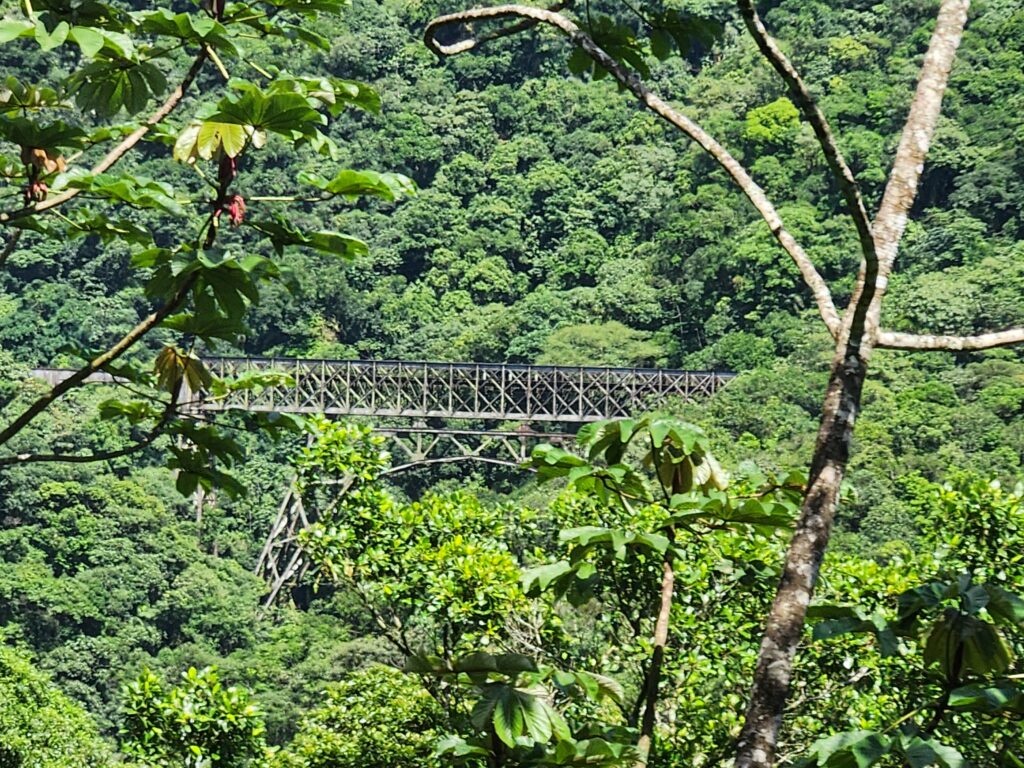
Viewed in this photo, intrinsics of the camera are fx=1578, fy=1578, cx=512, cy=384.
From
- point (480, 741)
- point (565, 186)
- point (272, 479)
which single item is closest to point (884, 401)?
point (272, 479)

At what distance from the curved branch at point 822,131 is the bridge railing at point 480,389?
1014 inches

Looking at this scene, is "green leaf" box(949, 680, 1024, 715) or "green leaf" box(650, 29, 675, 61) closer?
"green leaf" box(949, 680, 1024, 715)

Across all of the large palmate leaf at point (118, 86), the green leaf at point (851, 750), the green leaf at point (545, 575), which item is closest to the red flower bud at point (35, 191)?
the large palmate leaf at point (118, 86)

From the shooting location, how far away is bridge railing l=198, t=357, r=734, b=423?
2823cm

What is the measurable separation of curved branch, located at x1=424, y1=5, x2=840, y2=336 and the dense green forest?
9 centimetres

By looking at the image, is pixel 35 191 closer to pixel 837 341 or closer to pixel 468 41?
pixel 468 41

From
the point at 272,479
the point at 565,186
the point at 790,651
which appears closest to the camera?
the point at 790,651

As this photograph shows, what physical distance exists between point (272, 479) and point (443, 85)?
59.9 ft

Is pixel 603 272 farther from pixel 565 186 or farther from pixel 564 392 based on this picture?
pixel 564 392

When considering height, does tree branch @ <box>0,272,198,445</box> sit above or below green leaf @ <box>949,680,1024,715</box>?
above

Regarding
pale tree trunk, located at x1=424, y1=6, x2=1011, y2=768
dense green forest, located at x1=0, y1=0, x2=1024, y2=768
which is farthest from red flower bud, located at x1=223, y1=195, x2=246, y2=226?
pale tree trunk, located at x1=424, y1=6, x2=1011, y2=768

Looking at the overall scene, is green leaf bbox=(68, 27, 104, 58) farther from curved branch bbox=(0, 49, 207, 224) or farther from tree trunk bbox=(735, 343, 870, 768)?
tree trunk bbox=(735, 343, 870, 768)

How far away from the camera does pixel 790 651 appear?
1.82 m

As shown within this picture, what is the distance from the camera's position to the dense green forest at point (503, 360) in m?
2.29
